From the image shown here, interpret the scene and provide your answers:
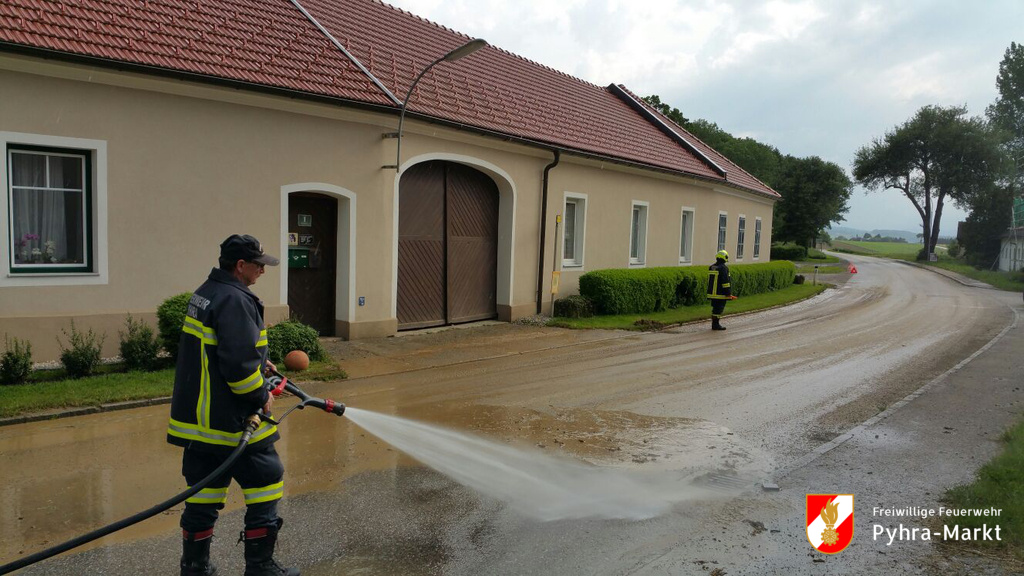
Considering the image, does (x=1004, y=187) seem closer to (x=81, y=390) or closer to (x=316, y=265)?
(x=316, y=265)

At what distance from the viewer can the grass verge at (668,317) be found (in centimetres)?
1703

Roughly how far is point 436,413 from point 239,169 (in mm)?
5649

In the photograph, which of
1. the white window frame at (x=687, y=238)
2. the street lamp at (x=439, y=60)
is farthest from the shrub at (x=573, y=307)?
the white window frame at (x=687, y=238)

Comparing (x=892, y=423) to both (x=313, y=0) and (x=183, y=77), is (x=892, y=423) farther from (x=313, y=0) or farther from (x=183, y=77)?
(x=313, y=0)

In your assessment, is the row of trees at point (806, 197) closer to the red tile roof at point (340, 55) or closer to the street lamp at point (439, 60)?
the red tile roof at point (340, 55)

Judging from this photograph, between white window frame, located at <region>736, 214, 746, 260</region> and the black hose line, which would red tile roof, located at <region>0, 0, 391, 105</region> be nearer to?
the black hose line

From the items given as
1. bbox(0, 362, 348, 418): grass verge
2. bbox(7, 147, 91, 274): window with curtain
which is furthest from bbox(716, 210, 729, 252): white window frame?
bbox(7, 147, 91, 274): window with curtain

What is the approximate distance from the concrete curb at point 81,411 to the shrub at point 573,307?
437 inches

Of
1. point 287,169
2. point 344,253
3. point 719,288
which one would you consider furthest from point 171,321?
point 719,288

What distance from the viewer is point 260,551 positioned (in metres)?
3.99

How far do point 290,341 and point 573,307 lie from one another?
29.1 feet

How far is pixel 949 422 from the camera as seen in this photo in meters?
8.34

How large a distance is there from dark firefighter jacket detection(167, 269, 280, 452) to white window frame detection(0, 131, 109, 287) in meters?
7.04

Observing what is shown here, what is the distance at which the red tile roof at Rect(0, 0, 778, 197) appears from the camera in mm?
9977
